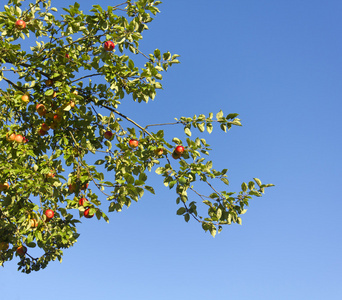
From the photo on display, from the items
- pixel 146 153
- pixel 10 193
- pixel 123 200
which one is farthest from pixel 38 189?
pixel 146 153

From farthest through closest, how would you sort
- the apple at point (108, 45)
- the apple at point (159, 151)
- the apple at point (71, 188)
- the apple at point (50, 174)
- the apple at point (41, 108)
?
1. the apple at point (41, 108)
2. the apple at point (159, 151)
3. the apple at point (108, 45)
4. the apple at point (71, 188)
5. the apple at point (50, 174)

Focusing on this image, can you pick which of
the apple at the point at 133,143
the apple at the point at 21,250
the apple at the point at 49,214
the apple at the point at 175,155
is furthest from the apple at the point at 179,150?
the apple at the point at 21,250

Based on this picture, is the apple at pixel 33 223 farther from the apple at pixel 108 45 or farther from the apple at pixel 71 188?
the apple at pixel 108 45

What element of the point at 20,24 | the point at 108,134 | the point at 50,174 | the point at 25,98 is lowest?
the point at 50,174

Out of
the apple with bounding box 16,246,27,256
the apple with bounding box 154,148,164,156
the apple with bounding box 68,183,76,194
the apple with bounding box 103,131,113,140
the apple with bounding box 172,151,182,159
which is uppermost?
the apple with bounding box 103,131,113,140

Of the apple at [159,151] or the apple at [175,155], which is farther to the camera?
the apple at [159,151]

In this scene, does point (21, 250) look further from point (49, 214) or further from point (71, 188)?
point (71, 188)

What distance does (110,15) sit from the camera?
A: 6.93 metres

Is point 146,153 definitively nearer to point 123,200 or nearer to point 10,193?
point 123,200

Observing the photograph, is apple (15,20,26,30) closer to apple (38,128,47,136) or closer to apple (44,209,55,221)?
apple (38,128,47,136)

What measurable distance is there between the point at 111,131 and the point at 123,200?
233 cm

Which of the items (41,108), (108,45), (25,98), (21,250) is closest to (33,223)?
(41,108)

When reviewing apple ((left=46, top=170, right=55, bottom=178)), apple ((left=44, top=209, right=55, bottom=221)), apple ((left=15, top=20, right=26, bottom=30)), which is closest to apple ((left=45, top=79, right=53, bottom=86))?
apple ((left=15, top=20, right=26, bottom=30))

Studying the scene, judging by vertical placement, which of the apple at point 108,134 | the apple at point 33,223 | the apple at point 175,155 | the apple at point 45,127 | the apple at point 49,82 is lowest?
the apple at point 33,223
